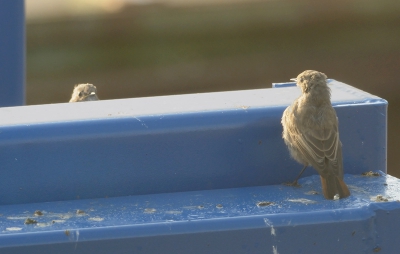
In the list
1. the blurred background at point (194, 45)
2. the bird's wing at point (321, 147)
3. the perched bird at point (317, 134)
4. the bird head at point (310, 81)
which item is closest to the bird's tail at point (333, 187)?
the perched bird at point (317, 134)

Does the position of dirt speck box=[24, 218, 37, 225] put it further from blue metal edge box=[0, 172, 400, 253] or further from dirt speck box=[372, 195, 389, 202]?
dirt speck box=[372, 195, 389, 202]

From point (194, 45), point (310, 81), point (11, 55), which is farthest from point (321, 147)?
point (194, 45)

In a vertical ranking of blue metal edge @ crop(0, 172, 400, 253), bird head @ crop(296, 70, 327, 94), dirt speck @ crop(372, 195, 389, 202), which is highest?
bird head @ crop(296, 70, 327, 94)

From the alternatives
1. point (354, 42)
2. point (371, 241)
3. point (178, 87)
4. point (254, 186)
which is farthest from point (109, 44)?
point (371, 241)

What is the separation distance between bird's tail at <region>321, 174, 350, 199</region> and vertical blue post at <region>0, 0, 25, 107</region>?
10.3 ft

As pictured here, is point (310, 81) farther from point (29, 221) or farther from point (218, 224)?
point (29, 221)

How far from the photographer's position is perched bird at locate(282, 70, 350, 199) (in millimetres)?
4993

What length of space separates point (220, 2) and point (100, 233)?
11114 millimetres

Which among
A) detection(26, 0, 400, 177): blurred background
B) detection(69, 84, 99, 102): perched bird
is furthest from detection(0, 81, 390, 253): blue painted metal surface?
detection(26, 0, 400, 177): blurred background

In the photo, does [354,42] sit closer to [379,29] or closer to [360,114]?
[379,29]

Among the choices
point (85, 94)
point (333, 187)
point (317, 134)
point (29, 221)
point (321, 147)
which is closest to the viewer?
point (29, 221)

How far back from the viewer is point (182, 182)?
509cm

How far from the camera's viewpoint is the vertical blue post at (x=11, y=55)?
6.93 metres

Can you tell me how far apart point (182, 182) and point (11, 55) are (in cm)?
260
